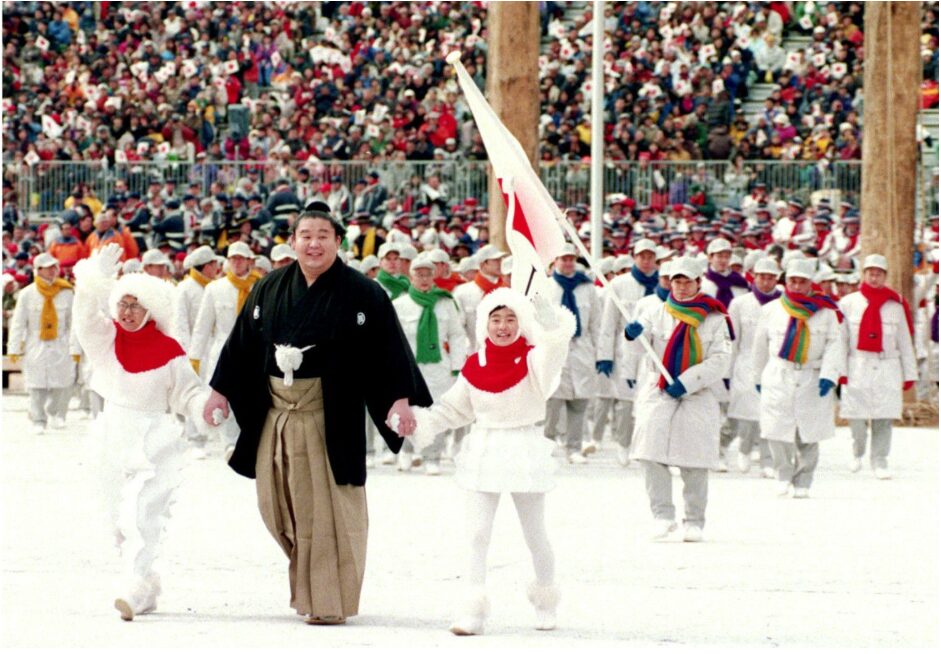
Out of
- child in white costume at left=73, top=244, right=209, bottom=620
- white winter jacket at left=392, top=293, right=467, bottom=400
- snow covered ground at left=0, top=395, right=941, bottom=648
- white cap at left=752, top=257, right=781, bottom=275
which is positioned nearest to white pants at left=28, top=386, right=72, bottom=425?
snow covered ground at left=0, top=395, right=941, bottom=648

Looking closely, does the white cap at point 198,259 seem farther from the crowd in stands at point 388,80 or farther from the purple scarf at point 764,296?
the crowd in stands at point 388,80

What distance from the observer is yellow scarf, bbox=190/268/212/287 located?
719 inches

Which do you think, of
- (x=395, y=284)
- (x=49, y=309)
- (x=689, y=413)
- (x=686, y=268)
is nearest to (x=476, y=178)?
(x=49, y=309)

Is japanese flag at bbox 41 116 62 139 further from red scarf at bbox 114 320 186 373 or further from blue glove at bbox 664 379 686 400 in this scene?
red scarf at bbox 114 320 186 373

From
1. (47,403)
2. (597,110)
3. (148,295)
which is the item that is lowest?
(47,403)

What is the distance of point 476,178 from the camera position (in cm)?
2842

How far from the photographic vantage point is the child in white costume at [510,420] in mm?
8906

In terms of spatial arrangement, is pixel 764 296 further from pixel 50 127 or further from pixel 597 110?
pixel 50 127

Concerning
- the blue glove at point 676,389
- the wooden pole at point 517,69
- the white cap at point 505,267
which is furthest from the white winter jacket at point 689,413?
the wooden pole at point 517,69

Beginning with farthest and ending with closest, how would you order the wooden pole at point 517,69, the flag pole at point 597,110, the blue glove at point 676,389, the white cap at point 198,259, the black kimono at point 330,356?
the flag pole at point 597,110
the wooden pole at point 517,69
the white cap at point 198,259
the blue glove at point 676,389
the black kimono at point 330,356

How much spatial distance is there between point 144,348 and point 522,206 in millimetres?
3181

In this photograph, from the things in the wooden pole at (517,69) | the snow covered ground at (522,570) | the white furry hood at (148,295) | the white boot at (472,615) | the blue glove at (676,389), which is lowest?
the snow covered ground at (522,570)

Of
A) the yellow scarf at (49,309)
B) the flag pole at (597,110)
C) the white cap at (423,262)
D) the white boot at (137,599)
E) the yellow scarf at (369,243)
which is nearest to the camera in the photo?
the white boot at (137,599)

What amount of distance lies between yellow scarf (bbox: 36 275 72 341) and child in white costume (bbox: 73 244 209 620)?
11631 millimetres
